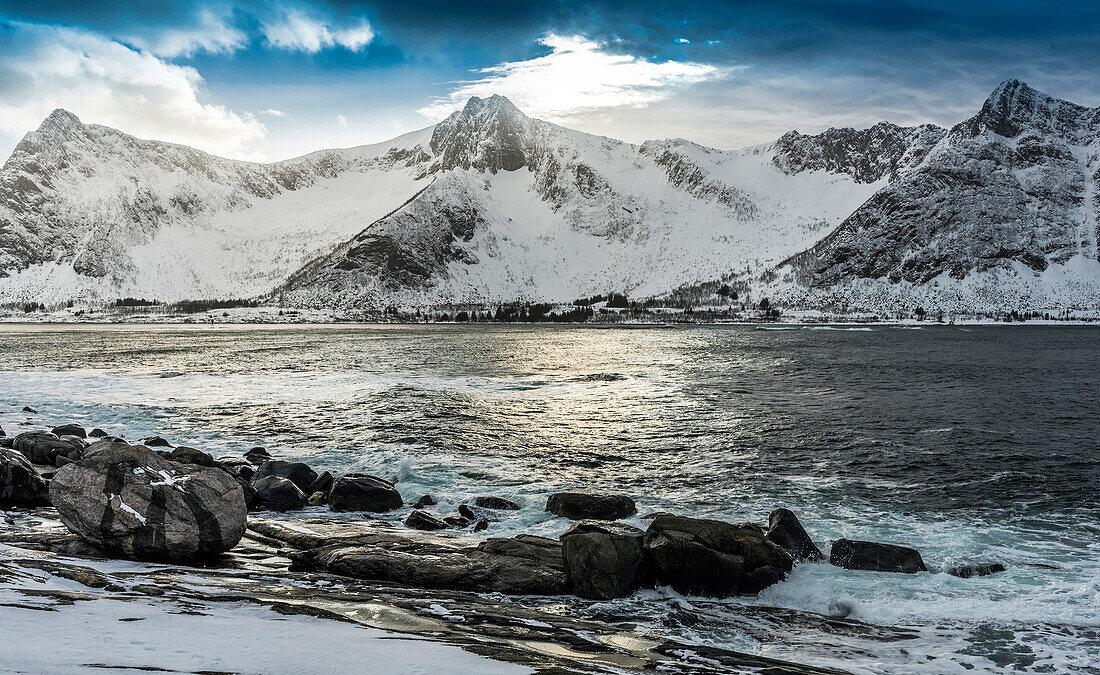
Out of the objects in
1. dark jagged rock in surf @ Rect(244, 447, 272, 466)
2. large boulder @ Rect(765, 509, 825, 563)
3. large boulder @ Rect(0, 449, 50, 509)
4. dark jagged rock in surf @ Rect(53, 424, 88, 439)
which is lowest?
dark jagged rock in surf @ Rect(244, 447, 272, 466)

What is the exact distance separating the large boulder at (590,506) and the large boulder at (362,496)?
5692 millimetres

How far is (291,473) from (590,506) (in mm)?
12178

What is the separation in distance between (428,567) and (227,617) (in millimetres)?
5613

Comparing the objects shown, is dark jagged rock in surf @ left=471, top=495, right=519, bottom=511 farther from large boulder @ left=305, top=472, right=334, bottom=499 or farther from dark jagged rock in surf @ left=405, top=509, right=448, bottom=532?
large boulder @ left=305, top=472, right=334, bottom=499

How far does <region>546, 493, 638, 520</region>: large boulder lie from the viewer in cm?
2280

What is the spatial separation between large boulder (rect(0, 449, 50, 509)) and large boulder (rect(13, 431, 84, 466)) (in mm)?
7913

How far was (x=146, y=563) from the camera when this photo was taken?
49.3 ft

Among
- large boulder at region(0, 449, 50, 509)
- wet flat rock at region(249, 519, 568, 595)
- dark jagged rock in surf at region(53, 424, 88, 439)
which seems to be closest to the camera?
wet flat rock at region(249, 519, 568, 595)

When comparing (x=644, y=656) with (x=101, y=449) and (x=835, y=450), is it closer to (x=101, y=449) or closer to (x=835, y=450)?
(x=101, y=449)

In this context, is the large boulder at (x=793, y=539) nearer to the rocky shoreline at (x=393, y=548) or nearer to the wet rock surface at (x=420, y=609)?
the rocky shoreline at (x=393, y=548)

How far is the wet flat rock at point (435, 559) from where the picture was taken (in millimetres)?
15484

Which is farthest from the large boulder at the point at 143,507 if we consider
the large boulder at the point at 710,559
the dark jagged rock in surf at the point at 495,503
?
the large boulder at the point at 710,559

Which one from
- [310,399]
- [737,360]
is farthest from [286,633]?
[737,360]

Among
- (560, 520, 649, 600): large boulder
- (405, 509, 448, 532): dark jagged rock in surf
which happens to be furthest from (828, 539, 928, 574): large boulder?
(405, 509, 448, 532): dark jagged rock in surf
